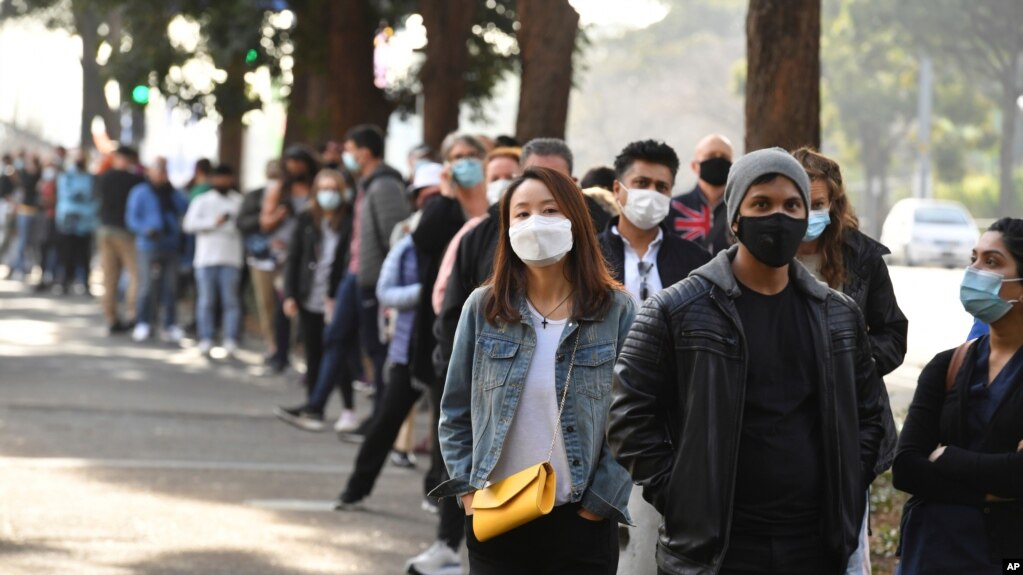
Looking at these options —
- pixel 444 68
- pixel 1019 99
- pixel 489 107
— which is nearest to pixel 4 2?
pixel 489 107

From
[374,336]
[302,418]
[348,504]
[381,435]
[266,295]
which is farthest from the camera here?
[266,295]

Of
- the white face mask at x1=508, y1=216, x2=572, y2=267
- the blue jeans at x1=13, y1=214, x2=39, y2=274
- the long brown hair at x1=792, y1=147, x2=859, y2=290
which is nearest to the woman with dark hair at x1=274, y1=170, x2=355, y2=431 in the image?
the long brown hair at x1=792, y1=147, x2=859, y2=290

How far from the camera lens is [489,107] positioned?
2488cm

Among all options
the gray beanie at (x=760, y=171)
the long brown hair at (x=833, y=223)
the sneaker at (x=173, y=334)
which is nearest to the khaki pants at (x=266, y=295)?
the sneaker at (x=173, y=334)

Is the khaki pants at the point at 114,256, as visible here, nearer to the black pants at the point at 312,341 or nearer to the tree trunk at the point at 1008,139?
the black pants at the point at 312,341

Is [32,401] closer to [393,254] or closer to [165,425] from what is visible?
[165,425]

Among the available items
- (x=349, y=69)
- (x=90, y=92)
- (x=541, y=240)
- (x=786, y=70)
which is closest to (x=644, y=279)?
(x=541, y=240)

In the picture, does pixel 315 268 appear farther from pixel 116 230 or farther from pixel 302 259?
pixel 116 230

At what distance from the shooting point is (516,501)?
487 cm

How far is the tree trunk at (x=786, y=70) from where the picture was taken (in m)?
9.85

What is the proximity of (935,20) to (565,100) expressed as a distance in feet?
27.7

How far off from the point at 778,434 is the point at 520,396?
969 mm

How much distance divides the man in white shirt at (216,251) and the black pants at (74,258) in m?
8.51

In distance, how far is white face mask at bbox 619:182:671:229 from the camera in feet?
20.7
